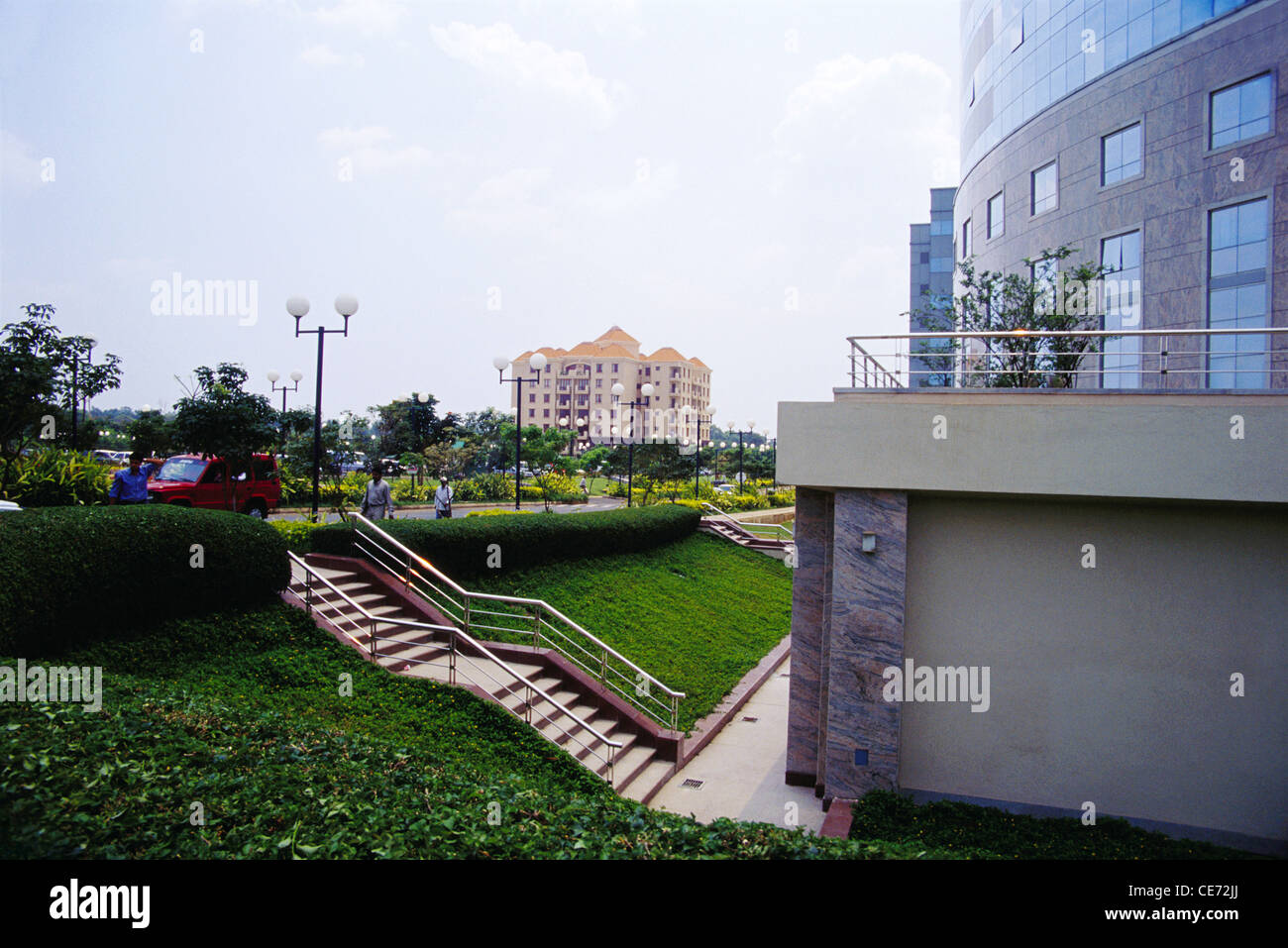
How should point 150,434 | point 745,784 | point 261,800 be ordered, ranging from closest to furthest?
1. point 261,800
2. point 745,784
3. point 150,434

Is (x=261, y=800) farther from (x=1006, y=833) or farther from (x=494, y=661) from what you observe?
(x=1006, y=833)

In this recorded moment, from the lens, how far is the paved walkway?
8.44 m

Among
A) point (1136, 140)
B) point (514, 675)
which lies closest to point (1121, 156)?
point (1136, 140)

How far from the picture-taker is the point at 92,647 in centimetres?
740

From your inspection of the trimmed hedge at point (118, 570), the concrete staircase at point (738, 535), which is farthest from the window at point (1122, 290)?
the trimmed hedge at point (118, 570)

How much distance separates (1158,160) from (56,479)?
27575mm

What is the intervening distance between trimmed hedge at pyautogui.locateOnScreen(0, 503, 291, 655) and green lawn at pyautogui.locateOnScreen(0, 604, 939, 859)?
402 mm

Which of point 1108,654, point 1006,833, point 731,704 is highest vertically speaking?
point 1108,654

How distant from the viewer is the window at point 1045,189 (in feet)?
87.5

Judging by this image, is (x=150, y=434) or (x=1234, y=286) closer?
(x=1234, y=286)

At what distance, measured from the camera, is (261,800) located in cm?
461

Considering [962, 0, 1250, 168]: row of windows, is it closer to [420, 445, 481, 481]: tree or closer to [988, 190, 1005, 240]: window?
[988, 190, 1005, 240]: window

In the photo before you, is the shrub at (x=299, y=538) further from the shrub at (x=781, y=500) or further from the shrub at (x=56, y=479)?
the shrub at (x=781, y=500)

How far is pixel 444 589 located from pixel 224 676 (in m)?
4.35
